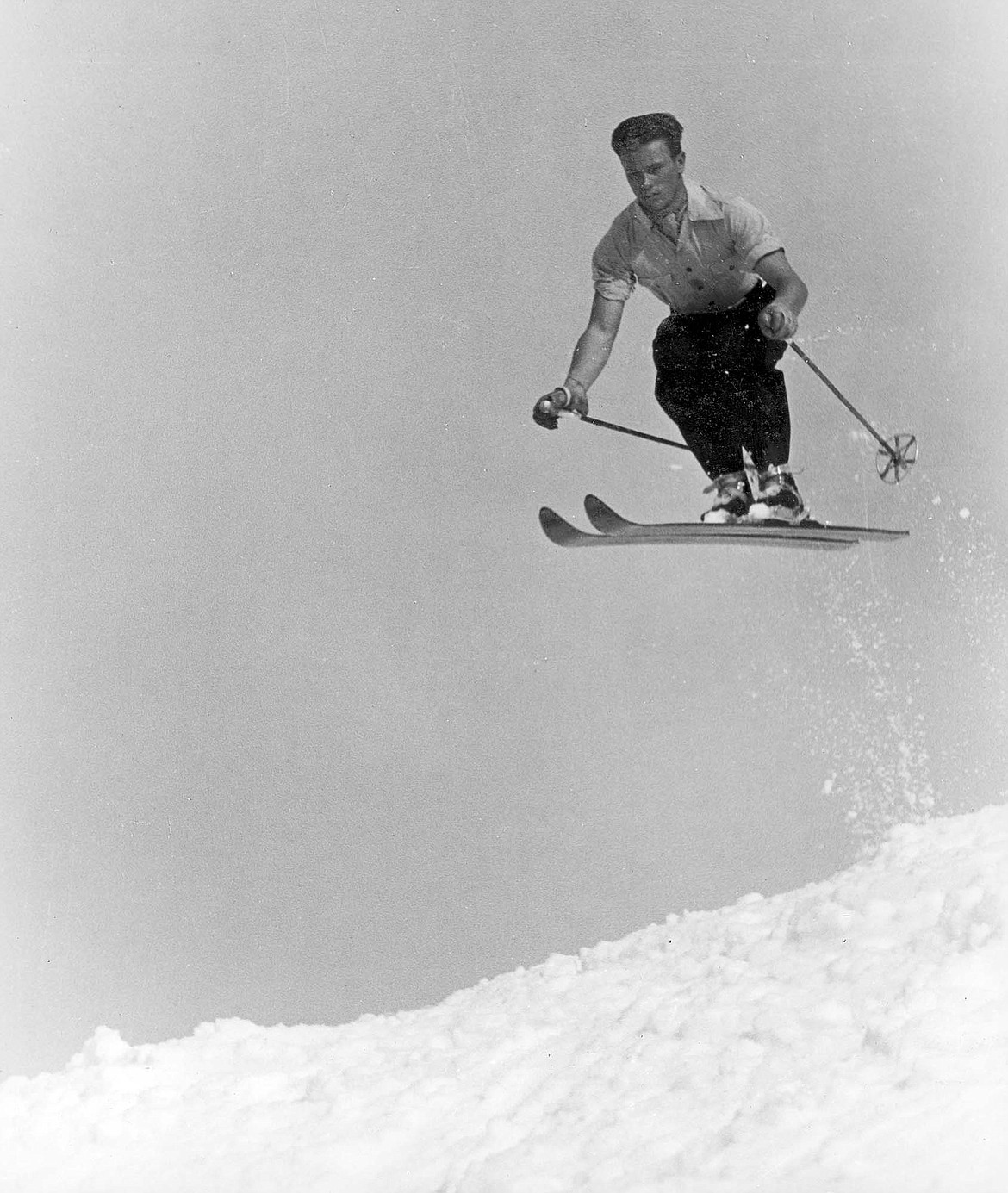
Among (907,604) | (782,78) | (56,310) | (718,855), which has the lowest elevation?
(718,855)

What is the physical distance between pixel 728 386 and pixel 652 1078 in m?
3.65

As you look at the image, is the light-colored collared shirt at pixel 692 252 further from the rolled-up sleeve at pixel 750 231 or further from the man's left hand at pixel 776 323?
the man's left hand at pixel 776 323

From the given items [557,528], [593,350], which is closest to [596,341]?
[593,350]

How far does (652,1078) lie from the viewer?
3.75 m

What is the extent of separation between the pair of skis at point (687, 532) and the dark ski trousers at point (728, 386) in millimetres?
387

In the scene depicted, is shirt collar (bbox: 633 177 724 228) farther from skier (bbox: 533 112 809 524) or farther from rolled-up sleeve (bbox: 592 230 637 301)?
rolled-up sleeve (bbox: 592 230 637 301)

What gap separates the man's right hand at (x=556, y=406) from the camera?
5805 millimetres

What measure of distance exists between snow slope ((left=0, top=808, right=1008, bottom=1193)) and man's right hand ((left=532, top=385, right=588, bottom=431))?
2656mm

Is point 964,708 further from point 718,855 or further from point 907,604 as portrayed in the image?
point 718,855

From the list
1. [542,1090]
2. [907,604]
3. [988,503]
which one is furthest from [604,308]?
[907,604]

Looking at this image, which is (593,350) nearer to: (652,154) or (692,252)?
(692,252)

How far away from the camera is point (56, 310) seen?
14336 millimetres

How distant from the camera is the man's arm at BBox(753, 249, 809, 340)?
207 inches

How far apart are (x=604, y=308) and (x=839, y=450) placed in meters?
6.92
